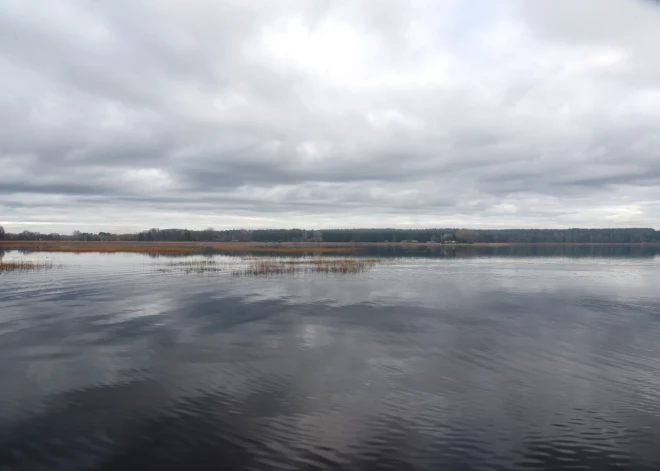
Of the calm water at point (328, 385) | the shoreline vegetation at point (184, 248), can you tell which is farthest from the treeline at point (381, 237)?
the calm water at point (328, 385)

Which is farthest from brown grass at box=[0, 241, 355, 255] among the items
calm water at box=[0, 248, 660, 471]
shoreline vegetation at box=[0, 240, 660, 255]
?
calm water at box=[0, 248, 660, 471]

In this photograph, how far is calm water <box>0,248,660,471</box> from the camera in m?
9.05

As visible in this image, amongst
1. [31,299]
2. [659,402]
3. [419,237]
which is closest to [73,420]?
[659,402]

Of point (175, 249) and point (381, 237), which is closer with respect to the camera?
point (175, 249)

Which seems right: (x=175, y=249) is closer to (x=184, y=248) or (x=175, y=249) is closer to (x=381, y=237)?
(x=184, y=248)

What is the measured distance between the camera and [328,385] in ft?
41.7

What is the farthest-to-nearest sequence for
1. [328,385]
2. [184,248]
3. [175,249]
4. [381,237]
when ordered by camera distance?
[381,237]
[184,248]
[175,249]
[328,385]

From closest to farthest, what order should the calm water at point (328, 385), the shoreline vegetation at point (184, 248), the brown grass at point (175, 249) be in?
the calm water at point (328, 385) → the brown grass at point (175, 249) → the shoreline vegetation at point (184, 248)

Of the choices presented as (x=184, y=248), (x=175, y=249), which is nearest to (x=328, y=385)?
(x=175, y=249)

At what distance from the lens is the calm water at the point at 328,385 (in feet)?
29.7

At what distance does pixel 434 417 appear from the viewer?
10.6m

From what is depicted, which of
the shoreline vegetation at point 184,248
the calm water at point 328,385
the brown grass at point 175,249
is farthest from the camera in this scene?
the shoreline vegetation at point 184,248

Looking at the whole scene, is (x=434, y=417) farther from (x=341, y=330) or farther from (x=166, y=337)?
(x=166, y=337)

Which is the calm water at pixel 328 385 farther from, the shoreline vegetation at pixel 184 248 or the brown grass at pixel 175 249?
the brown grass at pixel 175 249
